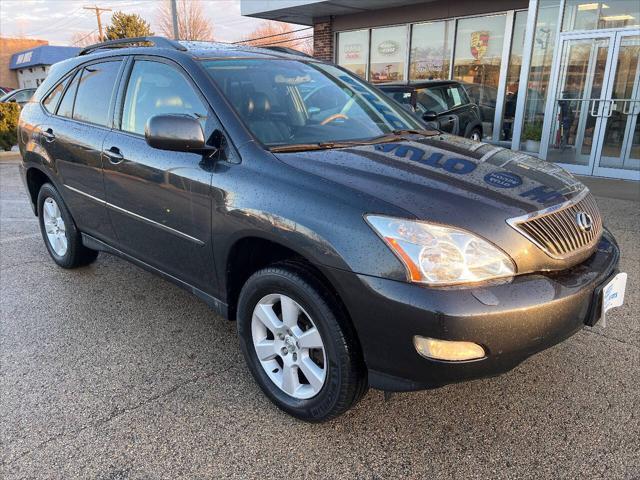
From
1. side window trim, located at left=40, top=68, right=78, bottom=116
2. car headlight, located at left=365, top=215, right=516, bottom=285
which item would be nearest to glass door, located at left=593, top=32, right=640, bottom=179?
car headlight, located at left=365, top=215, right=516, bottom=285

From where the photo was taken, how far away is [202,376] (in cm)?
278

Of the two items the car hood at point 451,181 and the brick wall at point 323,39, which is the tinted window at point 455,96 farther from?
the car hood at point 451,181

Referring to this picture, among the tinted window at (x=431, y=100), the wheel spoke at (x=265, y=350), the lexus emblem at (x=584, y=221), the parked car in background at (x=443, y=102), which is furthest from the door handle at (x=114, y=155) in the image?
the tinted window at (x=431, y=100)

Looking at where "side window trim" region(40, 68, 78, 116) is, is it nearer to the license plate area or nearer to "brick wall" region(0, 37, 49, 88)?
the license plate area

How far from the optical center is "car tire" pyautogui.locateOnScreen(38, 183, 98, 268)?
4.09m

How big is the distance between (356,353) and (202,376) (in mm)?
1103

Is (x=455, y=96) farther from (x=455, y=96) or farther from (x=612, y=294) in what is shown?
(x=612, y=294)

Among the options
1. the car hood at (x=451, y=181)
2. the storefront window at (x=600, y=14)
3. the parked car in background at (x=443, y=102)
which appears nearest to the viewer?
the car hood at (x=451, y=181)

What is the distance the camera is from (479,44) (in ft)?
39.4

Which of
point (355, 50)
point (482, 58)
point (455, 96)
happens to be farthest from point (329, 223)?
point (355, 50)

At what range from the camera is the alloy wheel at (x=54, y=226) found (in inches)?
168

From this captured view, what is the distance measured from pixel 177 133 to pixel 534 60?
369 inches

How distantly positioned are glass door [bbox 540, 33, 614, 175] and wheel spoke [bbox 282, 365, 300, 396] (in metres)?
8.48

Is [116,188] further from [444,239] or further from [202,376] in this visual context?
[444,239]
